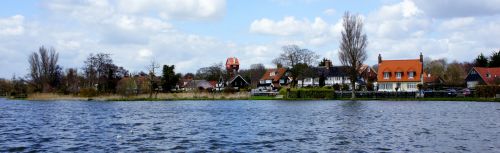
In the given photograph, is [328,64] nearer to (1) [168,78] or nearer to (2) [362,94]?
(1) [168,78]

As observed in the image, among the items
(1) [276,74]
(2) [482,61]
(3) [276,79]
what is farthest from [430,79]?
(1) [276,74]

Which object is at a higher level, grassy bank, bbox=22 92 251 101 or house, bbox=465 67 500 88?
house, bbox=465 67 500 88

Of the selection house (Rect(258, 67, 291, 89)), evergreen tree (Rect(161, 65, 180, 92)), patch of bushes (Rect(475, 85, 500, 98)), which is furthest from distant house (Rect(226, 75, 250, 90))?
patch of bushes (Rect(475, 85, 500, 98))

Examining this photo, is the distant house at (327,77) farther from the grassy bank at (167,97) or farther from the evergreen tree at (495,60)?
the grassy bank at (167,97)

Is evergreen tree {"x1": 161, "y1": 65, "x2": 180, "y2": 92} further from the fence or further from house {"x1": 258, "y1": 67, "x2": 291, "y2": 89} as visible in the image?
house {"x1": 258, "y1": 67, "x2": 291, "y2": 89}

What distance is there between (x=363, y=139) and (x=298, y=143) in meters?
3.39

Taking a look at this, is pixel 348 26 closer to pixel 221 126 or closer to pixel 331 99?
pixel 331 99

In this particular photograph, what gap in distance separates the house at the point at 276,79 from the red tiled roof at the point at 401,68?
3591 cm

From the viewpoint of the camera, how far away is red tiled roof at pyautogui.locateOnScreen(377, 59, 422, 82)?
106 m

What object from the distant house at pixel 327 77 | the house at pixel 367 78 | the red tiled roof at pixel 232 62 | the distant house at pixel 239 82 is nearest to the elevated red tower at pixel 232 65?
the red tiled roof at pixel 232 62

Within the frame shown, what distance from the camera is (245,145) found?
22.5 meters

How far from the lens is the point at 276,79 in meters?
145

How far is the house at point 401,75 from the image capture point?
105750mm

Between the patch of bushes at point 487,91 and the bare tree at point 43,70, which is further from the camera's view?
the bare tree at point 43,70
